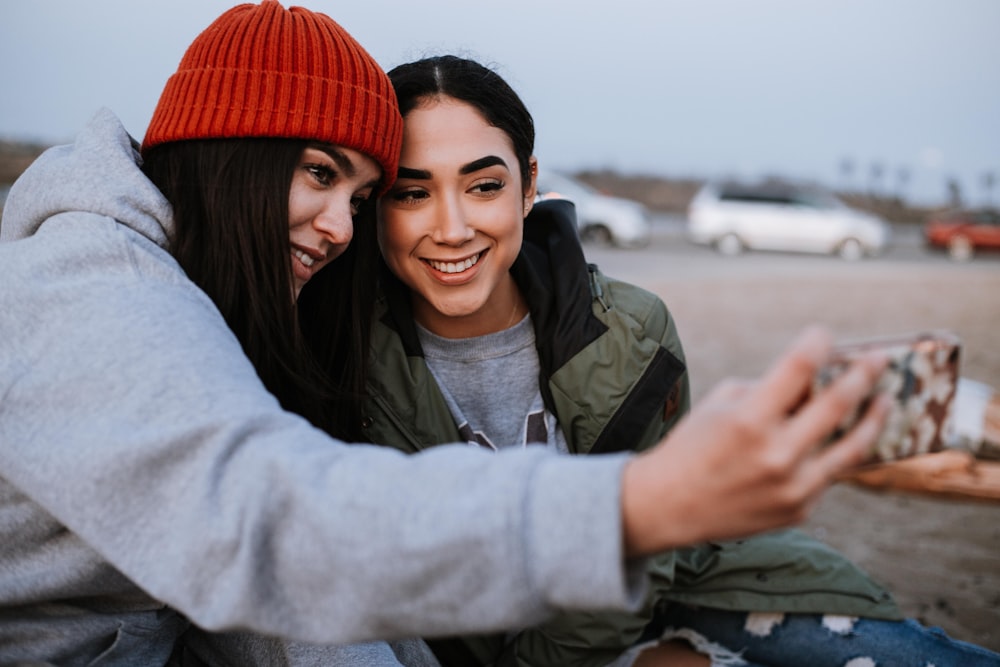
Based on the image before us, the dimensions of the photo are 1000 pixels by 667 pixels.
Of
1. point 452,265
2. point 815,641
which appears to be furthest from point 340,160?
point 815,641

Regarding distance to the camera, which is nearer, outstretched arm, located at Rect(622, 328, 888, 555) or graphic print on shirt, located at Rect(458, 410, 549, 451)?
outstretched arm, located at Rect(622, 328, 888, 555)

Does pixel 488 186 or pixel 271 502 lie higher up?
pixel 488 186

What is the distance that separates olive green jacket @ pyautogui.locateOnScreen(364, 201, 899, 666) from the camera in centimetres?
246

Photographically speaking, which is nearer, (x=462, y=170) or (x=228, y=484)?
(x=228, y=484)

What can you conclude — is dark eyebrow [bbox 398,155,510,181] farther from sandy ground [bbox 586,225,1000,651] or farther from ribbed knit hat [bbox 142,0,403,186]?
sandy ground [bbox 586,225,1000,651]

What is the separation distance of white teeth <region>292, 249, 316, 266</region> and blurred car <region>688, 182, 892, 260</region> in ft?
60.8

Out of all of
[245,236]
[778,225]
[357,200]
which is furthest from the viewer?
[778,225]

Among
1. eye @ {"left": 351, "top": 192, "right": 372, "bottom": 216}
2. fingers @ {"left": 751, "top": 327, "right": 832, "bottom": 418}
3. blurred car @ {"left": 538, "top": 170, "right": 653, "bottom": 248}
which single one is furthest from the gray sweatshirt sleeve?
blurred car @ {"left": 538, "top": 170, "right": 653, "bottom": 248}

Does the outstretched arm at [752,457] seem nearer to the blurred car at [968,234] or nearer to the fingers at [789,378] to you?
the fingers at [789,378]

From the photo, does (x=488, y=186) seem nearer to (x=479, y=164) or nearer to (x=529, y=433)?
(x=479, y=164)

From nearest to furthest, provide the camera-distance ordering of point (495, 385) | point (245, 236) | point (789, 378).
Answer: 1. point (789, 378)
2. point (245, 236)
3. point (495, 385)

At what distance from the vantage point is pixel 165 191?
6.15 ft

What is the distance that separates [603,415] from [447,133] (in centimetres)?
95

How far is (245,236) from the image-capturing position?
6.03ft
